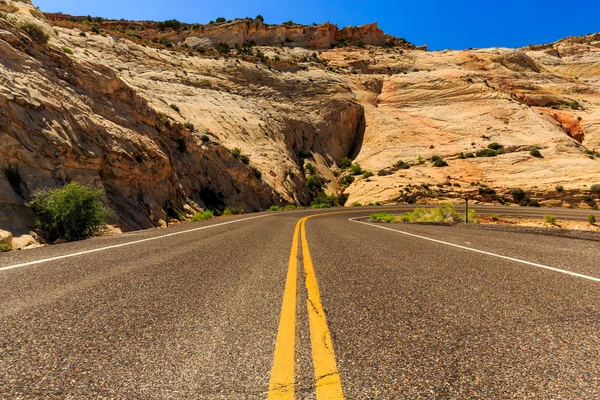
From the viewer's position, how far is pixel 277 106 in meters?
51.3

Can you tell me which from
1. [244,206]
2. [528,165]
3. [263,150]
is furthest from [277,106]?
[528,165]

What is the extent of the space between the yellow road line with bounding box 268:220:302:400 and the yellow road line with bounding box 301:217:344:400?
15 cm

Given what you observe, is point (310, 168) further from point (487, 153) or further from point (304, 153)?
point (487, 153)

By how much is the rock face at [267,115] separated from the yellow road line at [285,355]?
31.4 feet

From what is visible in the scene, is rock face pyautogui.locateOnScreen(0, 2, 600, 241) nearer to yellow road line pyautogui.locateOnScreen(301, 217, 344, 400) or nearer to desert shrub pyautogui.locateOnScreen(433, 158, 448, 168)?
desert shrub pyautogui.locateOnScreen(433, 158, 448, 168)

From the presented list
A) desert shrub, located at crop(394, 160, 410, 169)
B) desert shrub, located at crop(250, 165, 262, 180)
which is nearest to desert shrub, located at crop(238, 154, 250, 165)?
desert shrub, located at crop(250, 165, 262, 180)

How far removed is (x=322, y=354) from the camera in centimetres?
224

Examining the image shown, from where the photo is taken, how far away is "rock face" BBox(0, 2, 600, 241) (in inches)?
601

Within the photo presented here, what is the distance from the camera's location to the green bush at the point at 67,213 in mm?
9875

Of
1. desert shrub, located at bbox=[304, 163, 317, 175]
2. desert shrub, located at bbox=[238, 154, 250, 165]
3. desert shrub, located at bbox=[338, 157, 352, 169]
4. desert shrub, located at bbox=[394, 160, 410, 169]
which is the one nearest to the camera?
desert shrub, located at bbox=[238, 154, 250, 165]

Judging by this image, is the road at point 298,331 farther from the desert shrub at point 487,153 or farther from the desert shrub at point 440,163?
the desert shrub at point 487,153

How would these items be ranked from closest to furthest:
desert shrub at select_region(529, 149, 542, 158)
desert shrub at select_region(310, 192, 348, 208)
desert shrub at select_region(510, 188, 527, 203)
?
1. desert shrub at select_region(510, 188, 527, 203)
2. desert shrub at select_region(310, 192, 348, 208)
3. desert shrub at select_region(529, 149, 542, 158)

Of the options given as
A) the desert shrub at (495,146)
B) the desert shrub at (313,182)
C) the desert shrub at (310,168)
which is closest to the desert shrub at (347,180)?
the desert shrub at (313,182)

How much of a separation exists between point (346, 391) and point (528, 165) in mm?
48142
